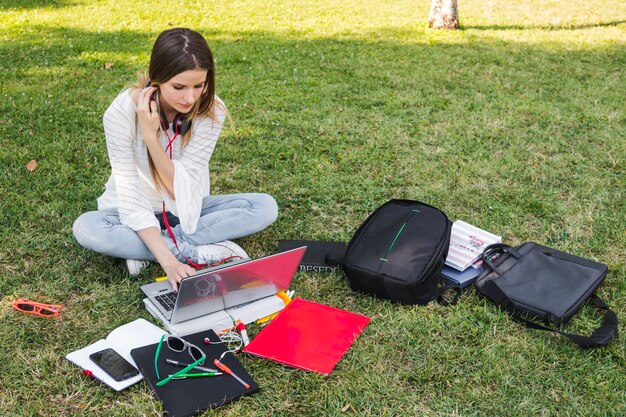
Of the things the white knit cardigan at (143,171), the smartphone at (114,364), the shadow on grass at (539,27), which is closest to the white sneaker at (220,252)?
the white knit cardigan at (143,171)

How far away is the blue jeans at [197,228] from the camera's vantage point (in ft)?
11.1

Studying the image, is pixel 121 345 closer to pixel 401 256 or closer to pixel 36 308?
pixel 36 308

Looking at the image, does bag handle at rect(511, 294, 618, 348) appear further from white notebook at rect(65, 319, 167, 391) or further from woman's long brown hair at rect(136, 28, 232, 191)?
woman's long brown hair at rect(136, 28, 232, 191)

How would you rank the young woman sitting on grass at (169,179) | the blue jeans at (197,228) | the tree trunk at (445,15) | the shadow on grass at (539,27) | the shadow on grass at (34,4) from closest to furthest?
1. the young woman sitting on grass at (169,179)
2. the blue jeans at (197,228)
3. the tree trunk at (445,15)
4. the shadow on grass at (539,27)
5. the shadow on grass at (34,4)

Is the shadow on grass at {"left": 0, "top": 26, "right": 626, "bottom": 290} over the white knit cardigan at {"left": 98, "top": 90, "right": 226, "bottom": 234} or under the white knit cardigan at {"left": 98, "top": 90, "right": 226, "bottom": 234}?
under

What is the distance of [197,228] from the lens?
363 cm

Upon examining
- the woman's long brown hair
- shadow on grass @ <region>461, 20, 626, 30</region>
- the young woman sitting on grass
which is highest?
the woman's long brown hair

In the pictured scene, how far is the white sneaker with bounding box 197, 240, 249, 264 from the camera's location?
3.60 m

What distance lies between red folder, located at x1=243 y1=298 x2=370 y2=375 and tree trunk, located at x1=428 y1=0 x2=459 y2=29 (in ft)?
22.9

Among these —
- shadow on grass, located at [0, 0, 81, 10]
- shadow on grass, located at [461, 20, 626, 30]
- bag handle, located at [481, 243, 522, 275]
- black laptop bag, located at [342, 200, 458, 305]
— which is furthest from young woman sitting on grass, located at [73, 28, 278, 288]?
shadow on grass, located at [0, 0, 81, 10]

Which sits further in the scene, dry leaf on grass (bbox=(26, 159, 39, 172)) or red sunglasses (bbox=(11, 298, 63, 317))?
dry leaf on grass (bbox=(26, 159, 39, 172))

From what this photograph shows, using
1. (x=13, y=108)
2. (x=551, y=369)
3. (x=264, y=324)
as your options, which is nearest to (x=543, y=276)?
(x=551, y=369)

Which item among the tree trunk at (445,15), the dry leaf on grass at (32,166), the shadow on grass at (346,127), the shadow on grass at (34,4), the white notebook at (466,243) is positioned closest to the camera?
the white notebook at (466,243)

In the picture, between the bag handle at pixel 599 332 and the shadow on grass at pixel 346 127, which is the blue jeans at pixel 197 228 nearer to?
the shadow on grass at pixel 346 127
